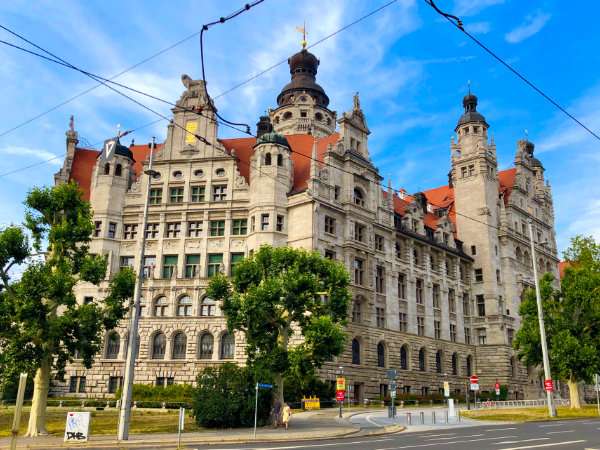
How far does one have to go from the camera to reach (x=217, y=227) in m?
58.6

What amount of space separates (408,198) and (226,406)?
5884cm

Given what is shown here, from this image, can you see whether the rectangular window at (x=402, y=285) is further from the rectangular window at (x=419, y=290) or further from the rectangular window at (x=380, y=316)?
the rectangular window at (x=380, y=316)

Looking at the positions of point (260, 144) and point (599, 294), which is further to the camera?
point (260, 144)

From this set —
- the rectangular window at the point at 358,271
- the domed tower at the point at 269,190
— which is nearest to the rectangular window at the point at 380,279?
the rectangular window at the point at 358,271

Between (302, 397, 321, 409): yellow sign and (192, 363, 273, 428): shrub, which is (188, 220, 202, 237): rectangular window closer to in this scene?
(302, 397, 321, 409): yellow sign

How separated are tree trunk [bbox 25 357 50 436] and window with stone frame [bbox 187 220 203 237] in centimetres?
2931

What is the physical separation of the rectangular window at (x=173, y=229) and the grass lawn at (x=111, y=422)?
2005 centimetres

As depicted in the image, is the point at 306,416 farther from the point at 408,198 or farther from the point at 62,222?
the point at 408,198

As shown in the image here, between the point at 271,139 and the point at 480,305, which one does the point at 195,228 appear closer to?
the point at 271,139

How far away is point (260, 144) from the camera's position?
191 feet

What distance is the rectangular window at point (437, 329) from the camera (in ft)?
224

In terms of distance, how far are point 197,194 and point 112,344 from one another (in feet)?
57.2

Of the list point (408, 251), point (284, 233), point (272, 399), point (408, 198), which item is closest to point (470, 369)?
point (408, 251)

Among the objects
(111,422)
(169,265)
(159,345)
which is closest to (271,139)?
(169,265)
